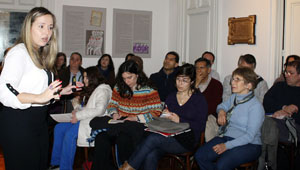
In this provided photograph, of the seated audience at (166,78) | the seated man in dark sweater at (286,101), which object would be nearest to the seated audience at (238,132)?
the seated man in dark sweater at (286,101)

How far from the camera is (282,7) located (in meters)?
4.53

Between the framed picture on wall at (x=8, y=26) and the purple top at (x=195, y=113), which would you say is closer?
the purple top at (x=195, y=113)

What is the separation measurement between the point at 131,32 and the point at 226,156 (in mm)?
4702

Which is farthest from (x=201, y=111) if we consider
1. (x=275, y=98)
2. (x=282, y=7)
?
(x=282, y=7)

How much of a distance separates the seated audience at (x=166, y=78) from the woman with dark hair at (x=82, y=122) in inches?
47.6

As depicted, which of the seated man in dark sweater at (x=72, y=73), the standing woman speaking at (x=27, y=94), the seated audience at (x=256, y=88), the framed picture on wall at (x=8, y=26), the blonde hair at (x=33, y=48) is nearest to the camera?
the standing woman speaking at (x=27, y=94)

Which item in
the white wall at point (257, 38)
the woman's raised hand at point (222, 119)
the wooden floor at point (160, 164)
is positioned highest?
the white wall at point (257, 38)

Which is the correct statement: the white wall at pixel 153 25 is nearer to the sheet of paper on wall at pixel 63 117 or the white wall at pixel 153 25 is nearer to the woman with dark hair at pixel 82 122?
the woman with dark hair at pixel 82 122

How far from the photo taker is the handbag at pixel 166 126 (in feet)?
9.39

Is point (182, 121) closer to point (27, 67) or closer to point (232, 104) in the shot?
point (232, 104)

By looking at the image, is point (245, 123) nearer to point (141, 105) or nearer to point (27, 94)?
point (141, 105)

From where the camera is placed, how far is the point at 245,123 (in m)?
2.75

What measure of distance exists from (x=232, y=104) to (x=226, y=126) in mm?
228

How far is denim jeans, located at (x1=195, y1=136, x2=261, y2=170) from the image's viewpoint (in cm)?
262
